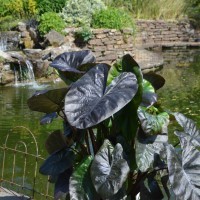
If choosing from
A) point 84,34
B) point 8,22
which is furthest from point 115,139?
point 8,22

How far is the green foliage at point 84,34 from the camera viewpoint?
12.0 meters

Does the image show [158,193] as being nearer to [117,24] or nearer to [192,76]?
[192,76]

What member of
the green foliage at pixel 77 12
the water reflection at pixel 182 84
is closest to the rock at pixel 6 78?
the green foliage at pixel 77 12

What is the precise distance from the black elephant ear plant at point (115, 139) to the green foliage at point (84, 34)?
943 centimetres

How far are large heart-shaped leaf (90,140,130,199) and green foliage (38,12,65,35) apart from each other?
10.1 m

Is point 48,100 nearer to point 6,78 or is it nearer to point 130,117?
point 130,117

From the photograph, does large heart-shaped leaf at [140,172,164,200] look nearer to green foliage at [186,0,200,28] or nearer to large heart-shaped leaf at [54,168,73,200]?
large heart-shaped leaf at [54,168,73,200]

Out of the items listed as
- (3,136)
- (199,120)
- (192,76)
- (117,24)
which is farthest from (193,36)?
(3,136)

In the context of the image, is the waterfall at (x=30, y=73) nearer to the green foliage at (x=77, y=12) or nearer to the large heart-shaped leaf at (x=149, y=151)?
the green foliage at (x=77, y=12)

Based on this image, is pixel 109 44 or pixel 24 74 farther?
pixel 109 44

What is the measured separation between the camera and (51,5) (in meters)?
13.6

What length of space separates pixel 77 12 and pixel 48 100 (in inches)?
426

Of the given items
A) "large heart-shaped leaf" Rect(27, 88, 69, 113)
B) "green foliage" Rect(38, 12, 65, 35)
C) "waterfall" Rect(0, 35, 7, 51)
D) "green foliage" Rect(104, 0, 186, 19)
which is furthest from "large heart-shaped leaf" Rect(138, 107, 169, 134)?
"green foliage" Rect(104, 0, 186, 19)

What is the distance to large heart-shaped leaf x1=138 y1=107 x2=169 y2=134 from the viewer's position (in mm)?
2281
